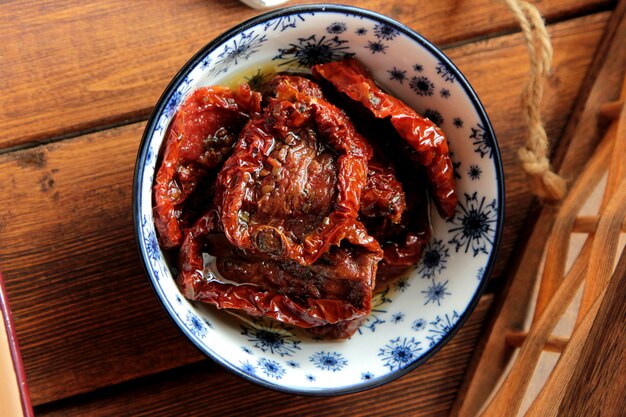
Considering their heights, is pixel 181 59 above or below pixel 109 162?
above

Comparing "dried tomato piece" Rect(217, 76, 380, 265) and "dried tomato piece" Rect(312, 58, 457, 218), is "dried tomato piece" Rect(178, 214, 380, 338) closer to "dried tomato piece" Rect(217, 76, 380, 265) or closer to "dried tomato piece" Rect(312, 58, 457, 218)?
"dried tomato piece" Rect(217, 76, 380, 265)

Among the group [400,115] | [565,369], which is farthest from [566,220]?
[400,115]

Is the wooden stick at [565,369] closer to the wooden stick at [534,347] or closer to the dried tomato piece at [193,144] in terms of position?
the wooden stick at [534,347]

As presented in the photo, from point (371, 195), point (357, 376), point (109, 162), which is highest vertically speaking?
point (109, 162)

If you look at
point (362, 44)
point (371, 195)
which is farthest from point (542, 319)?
point (362, 44)

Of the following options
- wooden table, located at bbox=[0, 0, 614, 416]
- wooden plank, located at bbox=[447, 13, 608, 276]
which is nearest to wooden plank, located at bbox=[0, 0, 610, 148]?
wooden table, located at bbox=[0, 0, 614, 416]

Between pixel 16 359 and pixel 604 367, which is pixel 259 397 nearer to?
pixel 16 359

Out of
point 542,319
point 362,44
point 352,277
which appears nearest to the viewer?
point 352,277

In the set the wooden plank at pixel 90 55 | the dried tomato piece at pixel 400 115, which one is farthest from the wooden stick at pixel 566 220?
the wooden plank at pixel 90 55

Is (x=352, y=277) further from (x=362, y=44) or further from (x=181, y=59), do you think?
(x=181, y=59)
